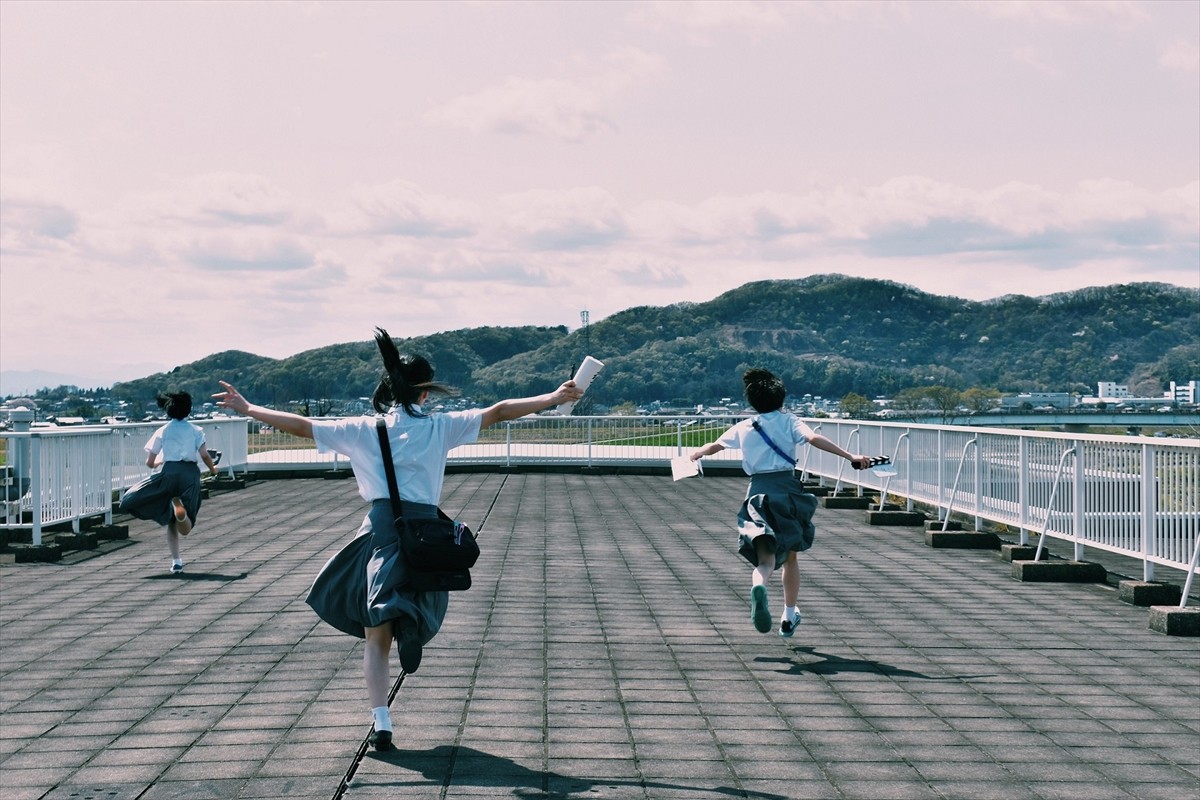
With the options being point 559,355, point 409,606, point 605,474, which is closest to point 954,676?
point 409,606

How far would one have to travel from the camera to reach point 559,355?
147500mm

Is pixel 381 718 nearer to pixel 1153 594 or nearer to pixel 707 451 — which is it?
pixel 707 451

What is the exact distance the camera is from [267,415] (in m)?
5.61

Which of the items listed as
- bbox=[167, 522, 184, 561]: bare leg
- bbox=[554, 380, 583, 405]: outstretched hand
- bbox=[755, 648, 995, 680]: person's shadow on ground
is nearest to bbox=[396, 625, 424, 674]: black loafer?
bbox=[554, 380, 583, 405]: outstretched hand

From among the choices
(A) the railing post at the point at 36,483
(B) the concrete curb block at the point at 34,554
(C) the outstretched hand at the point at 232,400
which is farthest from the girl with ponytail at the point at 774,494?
(A) the railing post at the point at 36,483

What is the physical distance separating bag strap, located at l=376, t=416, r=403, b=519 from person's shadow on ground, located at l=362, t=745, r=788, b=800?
3.31ft

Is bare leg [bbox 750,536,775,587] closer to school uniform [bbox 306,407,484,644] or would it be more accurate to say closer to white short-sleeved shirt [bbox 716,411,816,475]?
white short-sleeved shirt [bbox 716,411,816,475]

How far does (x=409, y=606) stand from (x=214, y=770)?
100cm

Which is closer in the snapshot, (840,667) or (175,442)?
(840,667)

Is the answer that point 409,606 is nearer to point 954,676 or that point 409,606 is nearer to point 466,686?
point 466,686

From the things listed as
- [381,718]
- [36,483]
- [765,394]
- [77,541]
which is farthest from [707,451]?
[77,541]

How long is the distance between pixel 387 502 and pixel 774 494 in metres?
3.46

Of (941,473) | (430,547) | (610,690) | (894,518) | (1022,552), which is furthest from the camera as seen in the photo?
(894,518)

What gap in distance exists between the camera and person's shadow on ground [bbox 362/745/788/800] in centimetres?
486
